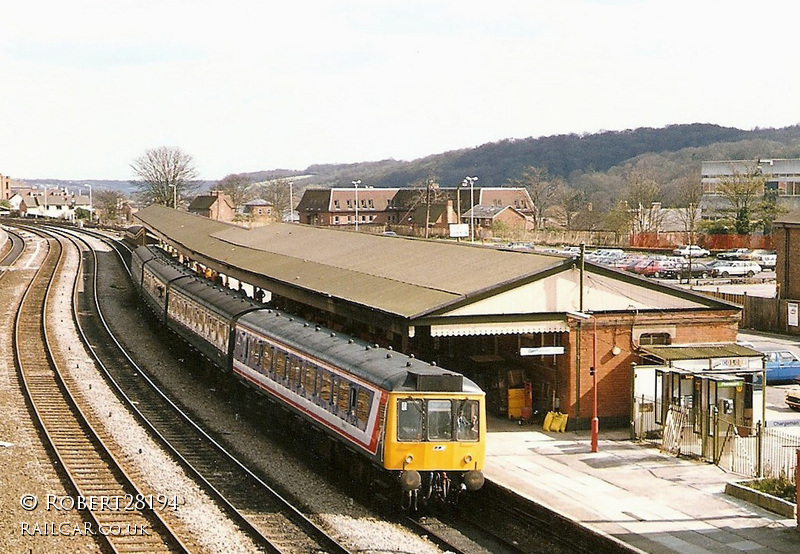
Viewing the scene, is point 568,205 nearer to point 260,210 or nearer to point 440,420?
point 260,210

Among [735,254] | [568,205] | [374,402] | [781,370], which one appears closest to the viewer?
[374,402]

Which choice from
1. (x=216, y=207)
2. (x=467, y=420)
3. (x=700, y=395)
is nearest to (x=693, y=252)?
(x=700, y=395)

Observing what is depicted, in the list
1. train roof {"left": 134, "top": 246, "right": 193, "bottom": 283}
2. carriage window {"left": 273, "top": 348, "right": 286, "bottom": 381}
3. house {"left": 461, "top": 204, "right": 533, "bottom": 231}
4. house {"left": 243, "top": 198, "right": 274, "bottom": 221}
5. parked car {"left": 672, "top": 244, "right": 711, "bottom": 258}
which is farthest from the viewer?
house {"left": 243, "top": 198, "right": 274, "bottom": 221}

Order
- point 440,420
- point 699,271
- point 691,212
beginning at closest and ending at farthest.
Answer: point 440,420 < point 699,271 < point 691,212

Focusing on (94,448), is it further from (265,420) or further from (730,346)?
(730,346)

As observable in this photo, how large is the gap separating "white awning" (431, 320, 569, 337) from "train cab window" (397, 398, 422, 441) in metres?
6.68

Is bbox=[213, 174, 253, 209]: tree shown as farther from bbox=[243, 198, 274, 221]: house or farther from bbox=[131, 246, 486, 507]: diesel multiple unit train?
bbox=[131, 246, 486, 507]: diesel multiple unit train

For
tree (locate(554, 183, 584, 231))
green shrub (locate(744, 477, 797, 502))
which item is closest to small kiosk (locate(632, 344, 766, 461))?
green shrub (locate(744, 477, 797, 502))

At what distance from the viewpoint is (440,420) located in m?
18.7

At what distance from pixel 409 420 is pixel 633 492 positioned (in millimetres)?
5135

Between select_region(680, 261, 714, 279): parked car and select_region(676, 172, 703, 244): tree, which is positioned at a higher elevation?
select_region(676, 172, 703, 244): tree

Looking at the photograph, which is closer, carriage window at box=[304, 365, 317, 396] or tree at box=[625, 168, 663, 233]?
carriage window at box=[304, 365, 317, 396]

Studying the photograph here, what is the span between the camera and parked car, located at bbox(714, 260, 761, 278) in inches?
2785

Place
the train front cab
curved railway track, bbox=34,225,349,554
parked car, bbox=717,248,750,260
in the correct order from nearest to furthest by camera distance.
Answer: curved railway track, bbox=34,225,349,554 < the train front cab < parked car, bbox=717,248,750,260
